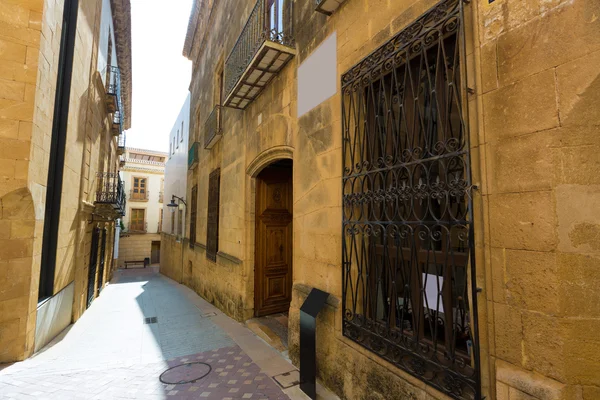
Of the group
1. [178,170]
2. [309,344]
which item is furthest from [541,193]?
[178,170]

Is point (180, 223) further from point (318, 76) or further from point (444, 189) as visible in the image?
point (444, 189)

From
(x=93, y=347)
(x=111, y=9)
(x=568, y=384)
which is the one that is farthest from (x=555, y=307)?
(x=111, y=9)

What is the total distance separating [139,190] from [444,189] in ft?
109

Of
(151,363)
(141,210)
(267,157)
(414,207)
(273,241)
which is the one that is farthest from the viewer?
(141,210)

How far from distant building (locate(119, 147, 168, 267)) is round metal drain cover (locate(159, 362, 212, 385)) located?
2877cm

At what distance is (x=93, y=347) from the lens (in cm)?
516

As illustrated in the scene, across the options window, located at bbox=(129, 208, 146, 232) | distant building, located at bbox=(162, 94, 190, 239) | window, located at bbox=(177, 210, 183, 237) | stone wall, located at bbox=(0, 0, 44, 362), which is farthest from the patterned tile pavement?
window, located at bbox=(129, 208, 146, 232)

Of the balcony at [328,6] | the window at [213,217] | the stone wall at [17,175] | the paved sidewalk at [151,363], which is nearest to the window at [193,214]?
the window at [213,217]

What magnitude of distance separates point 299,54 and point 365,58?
1.77m

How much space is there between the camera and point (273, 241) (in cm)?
680

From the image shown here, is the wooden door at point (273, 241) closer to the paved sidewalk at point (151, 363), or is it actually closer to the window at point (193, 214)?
the paved sidewalk at point (151, 363)

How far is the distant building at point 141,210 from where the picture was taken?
96.5ft

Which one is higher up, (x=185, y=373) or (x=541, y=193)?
(x=541, y=193)

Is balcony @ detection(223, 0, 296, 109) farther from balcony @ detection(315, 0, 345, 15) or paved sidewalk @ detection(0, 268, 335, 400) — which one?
paved sidewalk @ detection(0, 268, 335, 400)
